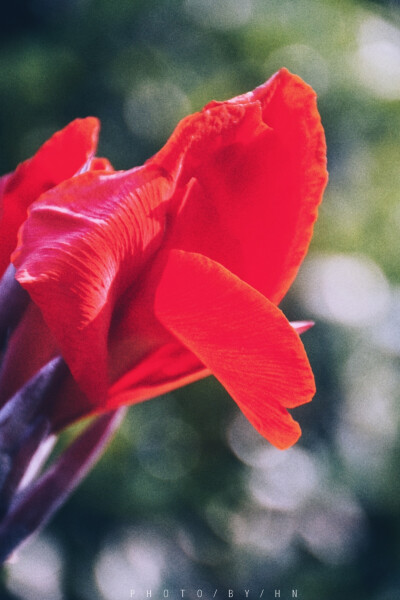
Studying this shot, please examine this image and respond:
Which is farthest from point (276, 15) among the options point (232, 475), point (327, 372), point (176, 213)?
point (176, 213)

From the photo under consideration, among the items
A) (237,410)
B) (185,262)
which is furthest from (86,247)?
(237,410)

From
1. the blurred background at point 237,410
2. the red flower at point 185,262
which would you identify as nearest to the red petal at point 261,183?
the red flower at point 185,262

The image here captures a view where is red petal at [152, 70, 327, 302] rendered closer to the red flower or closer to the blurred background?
the red flower

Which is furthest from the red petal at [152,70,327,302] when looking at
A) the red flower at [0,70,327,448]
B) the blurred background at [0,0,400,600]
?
the blurred background at [0,0,400,600]

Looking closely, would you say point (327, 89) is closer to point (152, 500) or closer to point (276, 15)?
point (276, 15)

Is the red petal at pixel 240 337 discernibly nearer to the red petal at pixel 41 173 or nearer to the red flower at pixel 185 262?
the red flower at pixel 185 262
